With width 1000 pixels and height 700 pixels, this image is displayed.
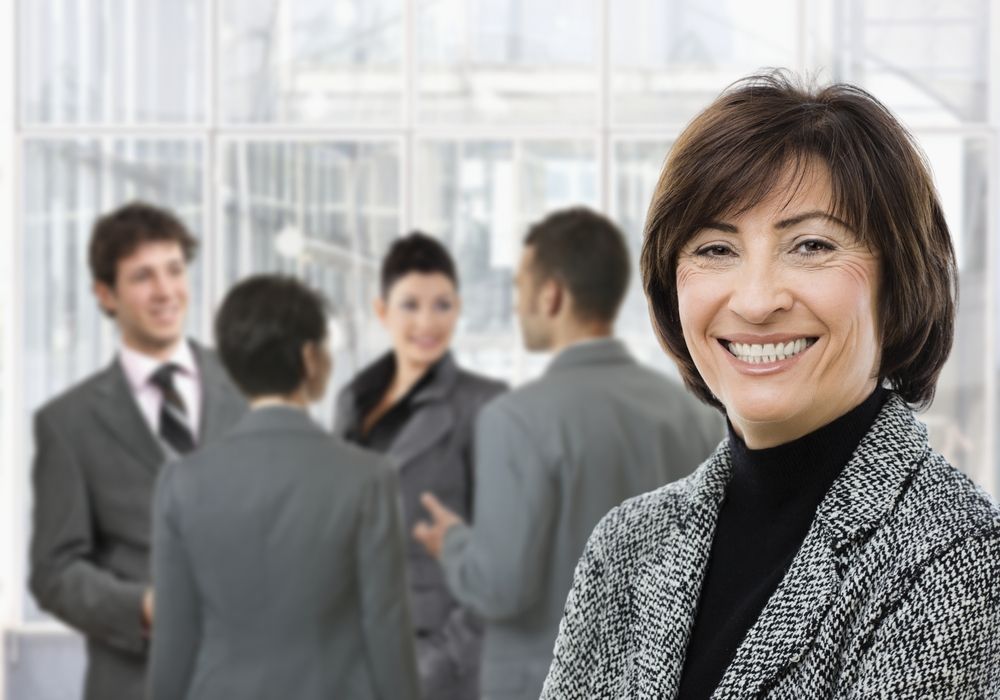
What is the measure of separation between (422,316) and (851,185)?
3.51 m

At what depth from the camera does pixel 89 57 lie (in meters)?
7.07

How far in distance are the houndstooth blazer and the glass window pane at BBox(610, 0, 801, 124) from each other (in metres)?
5.88

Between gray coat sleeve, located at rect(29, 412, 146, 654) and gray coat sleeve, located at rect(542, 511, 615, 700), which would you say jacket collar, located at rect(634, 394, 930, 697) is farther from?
gray coat sleeve, located at rect(29, 412, 146, 654)

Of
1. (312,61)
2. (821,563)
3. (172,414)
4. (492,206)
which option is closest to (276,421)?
(172,414)

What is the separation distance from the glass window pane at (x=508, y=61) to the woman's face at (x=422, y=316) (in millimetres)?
2554

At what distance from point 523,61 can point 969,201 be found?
7.82 ft

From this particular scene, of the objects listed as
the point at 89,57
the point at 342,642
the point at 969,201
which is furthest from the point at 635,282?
the point at 342,642

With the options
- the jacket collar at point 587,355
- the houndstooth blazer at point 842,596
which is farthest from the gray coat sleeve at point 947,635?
the jacket collar at point 587,355

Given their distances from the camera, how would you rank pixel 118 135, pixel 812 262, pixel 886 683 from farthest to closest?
pixel 118 135
pixel 812 262
pixel 886 683

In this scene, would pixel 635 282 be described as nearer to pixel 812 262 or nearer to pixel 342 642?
pixel 342 642

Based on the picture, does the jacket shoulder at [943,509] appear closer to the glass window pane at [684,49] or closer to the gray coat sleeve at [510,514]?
the gray coat sleeve at [510,514]

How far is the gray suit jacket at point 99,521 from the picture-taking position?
4.06 meters

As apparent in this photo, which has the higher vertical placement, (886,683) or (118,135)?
(118,135)

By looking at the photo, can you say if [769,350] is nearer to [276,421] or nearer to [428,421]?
[276,421]
